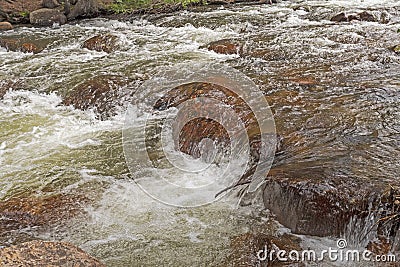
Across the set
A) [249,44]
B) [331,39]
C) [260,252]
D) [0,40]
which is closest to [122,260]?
[260,252]

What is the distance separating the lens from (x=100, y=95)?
23.2ft

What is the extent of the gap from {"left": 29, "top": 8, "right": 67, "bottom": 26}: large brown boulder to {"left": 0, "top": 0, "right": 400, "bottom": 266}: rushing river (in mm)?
2393

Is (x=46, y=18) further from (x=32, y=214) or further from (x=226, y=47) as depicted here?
(x=32, y=214)

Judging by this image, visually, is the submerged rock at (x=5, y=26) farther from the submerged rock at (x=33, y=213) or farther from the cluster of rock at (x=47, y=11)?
the submerged rock at (x=33, y=213)

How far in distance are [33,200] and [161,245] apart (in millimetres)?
1570

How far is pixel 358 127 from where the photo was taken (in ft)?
15.3

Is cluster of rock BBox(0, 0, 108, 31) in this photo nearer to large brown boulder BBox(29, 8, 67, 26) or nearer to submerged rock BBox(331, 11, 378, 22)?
large brown boulder BBox(29, 8, 67, 26)

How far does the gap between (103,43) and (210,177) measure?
648 centimetres

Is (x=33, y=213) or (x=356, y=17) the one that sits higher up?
(x=356, y=17)

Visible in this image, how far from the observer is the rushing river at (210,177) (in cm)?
381

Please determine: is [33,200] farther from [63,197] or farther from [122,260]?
[122,260]

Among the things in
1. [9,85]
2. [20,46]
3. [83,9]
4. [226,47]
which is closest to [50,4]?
[83,9]

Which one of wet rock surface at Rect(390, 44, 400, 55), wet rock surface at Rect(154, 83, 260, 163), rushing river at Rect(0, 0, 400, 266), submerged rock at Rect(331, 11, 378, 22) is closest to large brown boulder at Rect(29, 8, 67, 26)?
rushing river at Rect(0, 0, 400, 266)

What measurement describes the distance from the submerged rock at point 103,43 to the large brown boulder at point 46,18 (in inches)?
154
